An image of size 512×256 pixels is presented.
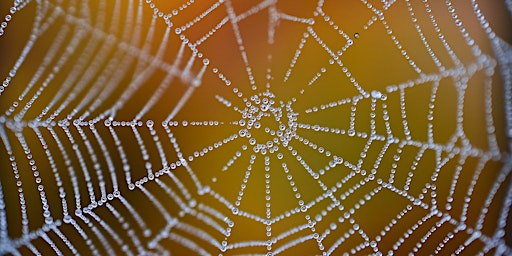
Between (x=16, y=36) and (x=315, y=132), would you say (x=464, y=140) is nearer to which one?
(x=315, y=132)

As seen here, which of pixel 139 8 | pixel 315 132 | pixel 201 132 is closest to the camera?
pixel 139 8

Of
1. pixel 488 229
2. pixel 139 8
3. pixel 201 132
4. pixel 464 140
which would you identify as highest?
pixel 139 8

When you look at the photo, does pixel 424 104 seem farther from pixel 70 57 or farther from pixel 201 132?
pixel 70 57

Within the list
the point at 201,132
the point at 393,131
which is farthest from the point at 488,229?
the point at 201,132

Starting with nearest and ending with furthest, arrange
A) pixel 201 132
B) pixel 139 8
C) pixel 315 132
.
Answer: pixel 139 8 → pixel 315 132 → pixel 201 132

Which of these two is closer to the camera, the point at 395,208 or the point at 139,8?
the point at 139,8

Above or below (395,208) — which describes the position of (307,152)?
above
